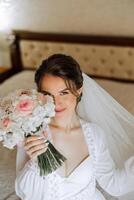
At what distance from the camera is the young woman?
133cm

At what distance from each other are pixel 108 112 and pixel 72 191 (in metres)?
0.56

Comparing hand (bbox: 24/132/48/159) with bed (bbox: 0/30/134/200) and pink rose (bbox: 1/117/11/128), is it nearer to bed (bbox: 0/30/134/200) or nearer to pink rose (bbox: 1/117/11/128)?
pink rose (bbox: 1/117/11/128)

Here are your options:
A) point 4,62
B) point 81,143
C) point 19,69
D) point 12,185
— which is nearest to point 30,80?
point 19,69

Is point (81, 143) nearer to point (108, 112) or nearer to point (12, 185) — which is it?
point (108, 112)

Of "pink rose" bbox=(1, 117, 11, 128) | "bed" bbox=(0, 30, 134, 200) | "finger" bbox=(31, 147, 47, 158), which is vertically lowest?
"bed" bbox=(0, 30, 134, 200)

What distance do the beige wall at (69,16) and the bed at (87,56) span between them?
77 millimetres

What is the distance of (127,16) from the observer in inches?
119

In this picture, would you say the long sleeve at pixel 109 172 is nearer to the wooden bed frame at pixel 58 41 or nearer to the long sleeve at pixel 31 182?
the long sleeve at pixel 31 182

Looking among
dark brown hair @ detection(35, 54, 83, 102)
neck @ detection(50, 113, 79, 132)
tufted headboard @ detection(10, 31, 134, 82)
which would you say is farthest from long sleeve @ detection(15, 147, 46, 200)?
tufted headboard @ detection(10, 31, 134, 82)

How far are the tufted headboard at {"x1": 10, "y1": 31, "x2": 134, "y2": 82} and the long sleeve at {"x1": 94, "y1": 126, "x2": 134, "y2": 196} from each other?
5.59ft

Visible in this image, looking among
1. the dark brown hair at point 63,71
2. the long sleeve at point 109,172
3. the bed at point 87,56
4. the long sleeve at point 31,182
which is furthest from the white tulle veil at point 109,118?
the bed at point 87,56

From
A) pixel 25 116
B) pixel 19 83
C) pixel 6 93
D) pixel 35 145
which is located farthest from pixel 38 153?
pixel 19 83

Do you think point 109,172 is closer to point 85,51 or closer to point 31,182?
point 31,182

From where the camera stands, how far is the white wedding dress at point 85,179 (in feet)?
4.36
